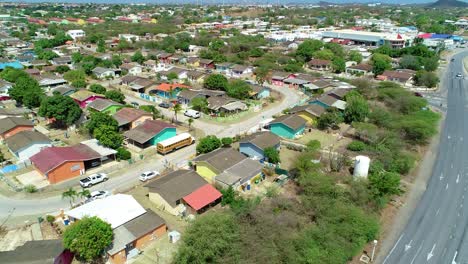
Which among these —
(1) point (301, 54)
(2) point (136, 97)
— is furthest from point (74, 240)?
(1) point (301, 54)

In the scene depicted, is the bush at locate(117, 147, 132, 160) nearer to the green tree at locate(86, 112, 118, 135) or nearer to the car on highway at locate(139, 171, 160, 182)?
the green tree at locate(86, 112, 118, 135)

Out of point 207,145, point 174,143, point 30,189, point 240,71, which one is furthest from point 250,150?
point 240,71

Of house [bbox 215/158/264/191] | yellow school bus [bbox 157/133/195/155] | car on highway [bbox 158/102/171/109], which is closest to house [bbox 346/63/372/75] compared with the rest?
car on highway [bbox 158/102/171/109]

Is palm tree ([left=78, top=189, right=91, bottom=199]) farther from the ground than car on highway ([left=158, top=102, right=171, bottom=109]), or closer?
farther from the ground

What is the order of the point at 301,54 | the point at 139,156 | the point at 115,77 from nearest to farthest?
the point at 139,156 → the point at 115,77 → the point at 301,54

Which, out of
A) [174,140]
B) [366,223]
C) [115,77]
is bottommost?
[115,77]

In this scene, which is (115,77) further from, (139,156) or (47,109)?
(139,156)

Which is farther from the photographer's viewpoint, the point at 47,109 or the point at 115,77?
the point at 115,77

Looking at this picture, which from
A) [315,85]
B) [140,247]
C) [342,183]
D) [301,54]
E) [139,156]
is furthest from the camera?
[301,54]
